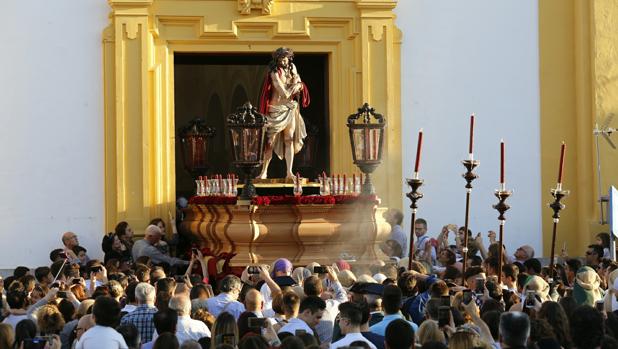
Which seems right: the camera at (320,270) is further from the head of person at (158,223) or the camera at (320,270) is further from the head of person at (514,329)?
the head of person at (158,223)

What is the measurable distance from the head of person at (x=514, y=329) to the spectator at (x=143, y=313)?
2.98m

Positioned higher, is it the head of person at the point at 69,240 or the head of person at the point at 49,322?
the head of person at the point at 69,240

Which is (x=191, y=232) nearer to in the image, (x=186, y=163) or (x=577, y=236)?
(x=186, y=163)

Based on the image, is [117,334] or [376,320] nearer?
[117,334]

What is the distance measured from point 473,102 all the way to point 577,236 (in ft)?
7.97

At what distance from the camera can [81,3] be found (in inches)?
762

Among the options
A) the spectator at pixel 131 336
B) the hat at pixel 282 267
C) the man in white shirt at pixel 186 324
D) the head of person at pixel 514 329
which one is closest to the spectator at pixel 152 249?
the hat at pixel 282 267

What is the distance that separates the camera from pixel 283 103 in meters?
18.1

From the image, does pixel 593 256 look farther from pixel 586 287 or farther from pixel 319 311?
pixel 319 311

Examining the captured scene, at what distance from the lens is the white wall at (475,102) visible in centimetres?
1984

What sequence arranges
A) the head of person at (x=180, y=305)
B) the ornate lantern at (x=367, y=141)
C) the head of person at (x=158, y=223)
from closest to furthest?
the head of person at (x=180, y=305) < the ornate lantern at (x=367, y=141) < the head of person at (x=158, y=223)

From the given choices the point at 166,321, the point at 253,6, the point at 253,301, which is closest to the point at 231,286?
the point at 253,301

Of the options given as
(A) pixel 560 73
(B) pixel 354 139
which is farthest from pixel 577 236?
(B) pixel 354 139

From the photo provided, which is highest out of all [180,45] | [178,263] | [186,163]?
[180,45]
